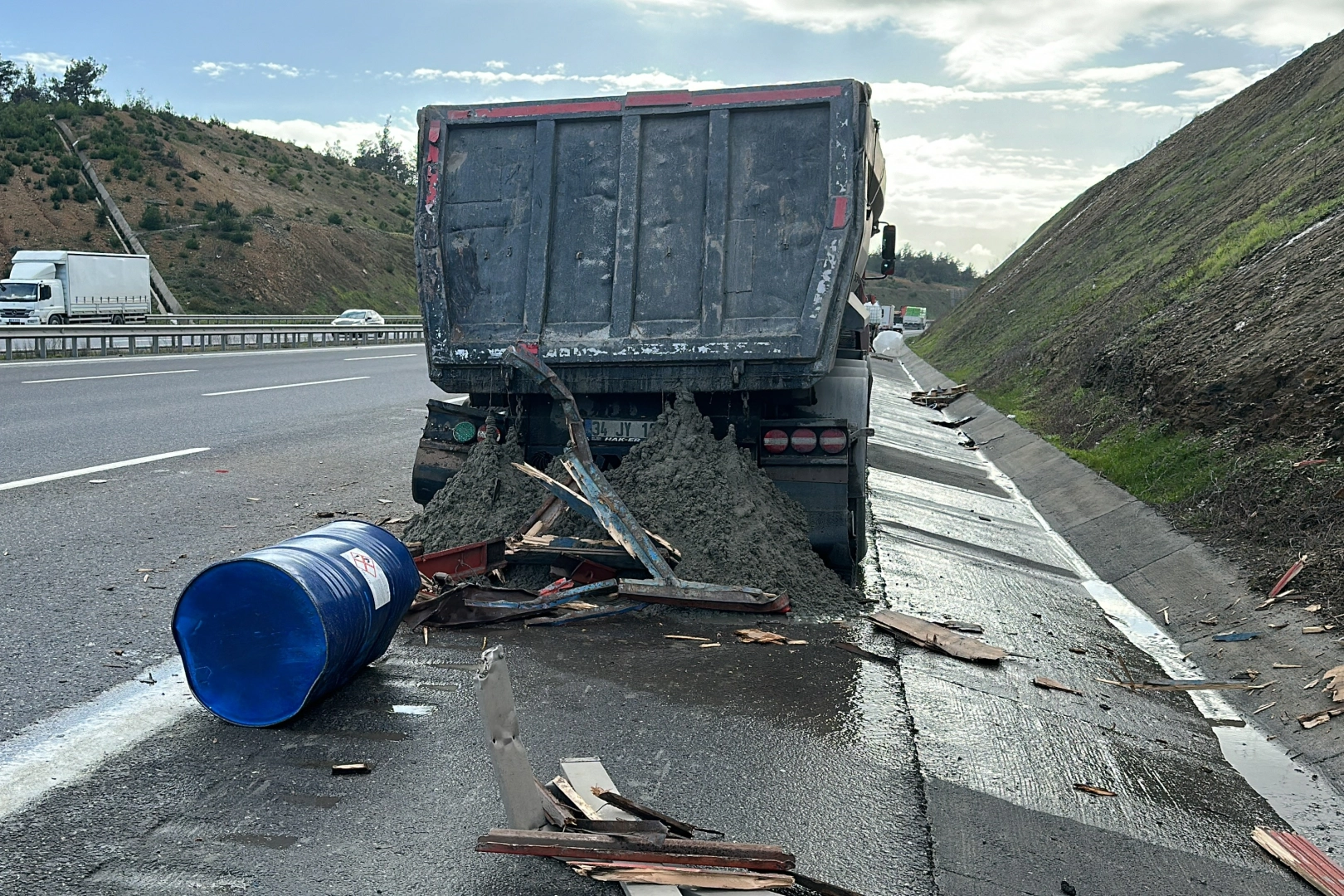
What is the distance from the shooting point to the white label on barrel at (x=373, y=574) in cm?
470

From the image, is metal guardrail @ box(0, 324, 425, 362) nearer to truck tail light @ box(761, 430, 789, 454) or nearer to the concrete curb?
the concrete curb

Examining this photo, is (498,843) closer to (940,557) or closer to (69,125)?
(940,557)

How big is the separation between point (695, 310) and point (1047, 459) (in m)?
8.57

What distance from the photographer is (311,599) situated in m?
4.25

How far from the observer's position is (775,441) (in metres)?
6.87

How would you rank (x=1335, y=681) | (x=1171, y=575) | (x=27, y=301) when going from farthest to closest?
(x=27, y=301)
(x=1171, y=575)
(x=1335, y=681)

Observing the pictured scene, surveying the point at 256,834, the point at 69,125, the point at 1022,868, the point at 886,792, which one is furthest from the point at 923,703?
the point at 69,125

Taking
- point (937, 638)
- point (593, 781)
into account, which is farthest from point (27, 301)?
point (593, 781)

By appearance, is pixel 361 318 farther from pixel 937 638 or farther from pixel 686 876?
pixel 686 876

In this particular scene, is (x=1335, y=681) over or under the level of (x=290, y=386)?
under

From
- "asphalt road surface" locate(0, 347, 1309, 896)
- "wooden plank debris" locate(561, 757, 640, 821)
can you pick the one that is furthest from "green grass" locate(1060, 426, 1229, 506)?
"wooden plank debris" locate(561, 757, 640, 821)

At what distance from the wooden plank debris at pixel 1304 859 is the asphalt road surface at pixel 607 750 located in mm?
64

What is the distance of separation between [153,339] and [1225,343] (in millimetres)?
25035

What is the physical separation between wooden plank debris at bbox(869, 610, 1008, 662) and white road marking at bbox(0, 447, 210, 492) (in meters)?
6.46
